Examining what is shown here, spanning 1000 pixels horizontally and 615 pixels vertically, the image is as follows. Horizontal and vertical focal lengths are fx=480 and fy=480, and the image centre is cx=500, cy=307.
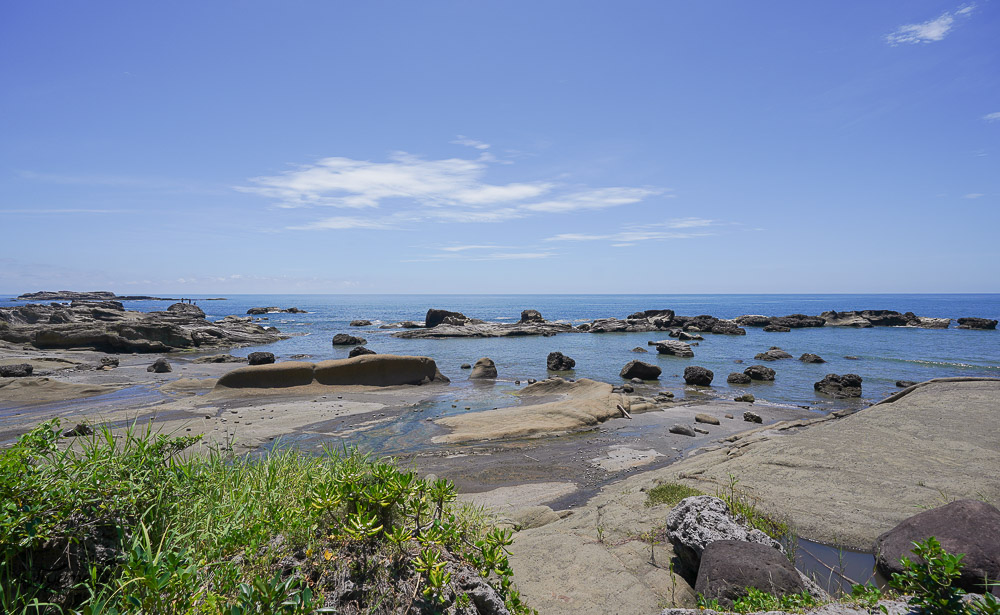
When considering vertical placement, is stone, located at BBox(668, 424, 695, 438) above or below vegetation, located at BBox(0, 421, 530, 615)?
below

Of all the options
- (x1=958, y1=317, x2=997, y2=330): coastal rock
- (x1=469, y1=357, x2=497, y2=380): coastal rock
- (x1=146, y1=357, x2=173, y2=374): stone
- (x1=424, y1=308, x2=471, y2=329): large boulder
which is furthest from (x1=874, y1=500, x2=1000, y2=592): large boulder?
(x1=958, y1=317, x2=997, y2=330): coastal rock

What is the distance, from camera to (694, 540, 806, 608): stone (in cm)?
394

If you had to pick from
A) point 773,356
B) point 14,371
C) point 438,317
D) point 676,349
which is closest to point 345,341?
point 438,317

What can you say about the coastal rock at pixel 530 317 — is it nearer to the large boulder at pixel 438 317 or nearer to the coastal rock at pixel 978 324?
the large boulder at pixel 438 317

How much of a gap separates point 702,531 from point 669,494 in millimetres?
2378

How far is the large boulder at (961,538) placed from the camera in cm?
408

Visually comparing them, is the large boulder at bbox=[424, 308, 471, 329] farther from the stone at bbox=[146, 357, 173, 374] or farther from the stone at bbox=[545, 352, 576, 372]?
the stone at bbox=[146, 357, 173, 374]

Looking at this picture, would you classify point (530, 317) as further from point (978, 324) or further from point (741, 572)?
point (741, 572)

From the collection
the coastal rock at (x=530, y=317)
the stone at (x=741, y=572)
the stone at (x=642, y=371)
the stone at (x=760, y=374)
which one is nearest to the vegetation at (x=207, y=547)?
the stone at (x=741, y=572)

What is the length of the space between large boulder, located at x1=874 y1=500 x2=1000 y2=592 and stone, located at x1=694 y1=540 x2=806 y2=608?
3.44 ft

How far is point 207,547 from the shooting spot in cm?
320

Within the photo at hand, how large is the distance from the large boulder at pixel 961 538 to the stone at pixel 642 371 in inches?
797

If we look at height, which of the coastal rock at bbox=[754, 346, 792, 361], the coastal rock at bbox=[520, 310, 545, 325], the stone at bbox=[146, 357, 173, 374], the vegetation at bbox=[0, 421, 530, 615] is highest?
the vegetation at bbox=[0, 421, 530, 615]

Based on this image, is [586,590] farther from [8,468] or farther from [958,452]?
[958,452]
